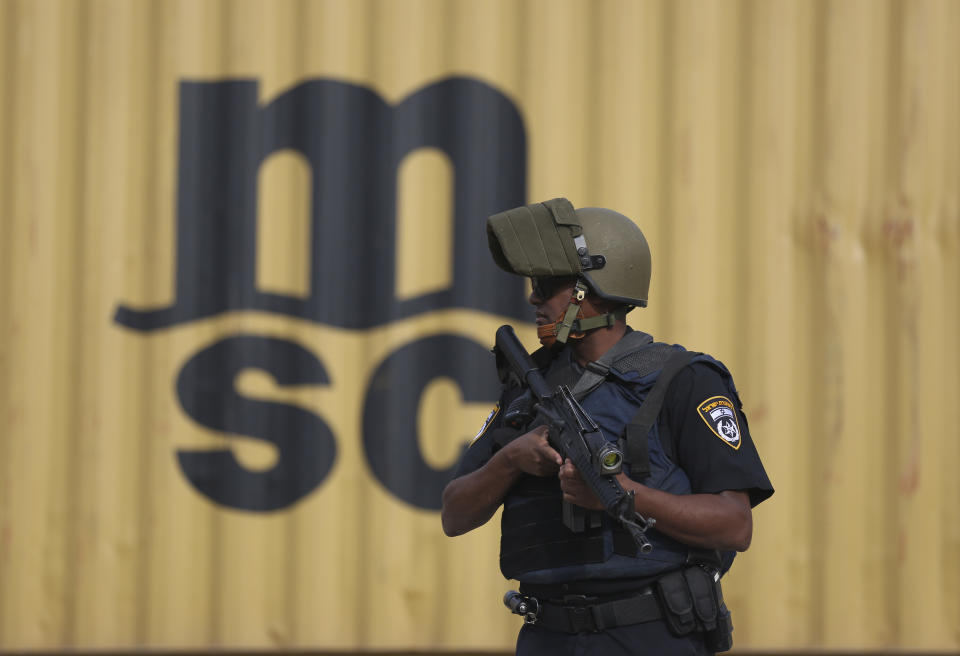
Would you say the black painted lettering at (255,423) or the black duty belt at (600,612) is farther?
the black painted lettering at (255,423)

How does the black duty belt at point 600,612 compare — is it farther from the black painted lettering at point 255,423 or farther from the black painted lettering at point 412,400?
the black painted lettering at point 255,423

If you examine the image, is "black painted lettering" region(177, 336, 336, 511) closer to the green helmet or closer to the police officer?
the police officer

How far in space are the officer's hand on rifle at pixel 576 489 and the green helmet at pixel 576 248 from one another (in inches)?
14.6

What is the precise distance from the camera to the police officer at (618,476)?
161cm

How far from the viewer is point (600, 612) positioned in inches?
64.4

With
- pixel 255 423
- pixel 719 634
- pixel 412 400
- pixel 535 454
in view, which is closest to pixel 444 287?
pixel 412 400

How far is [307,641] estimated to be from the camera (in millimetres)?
3287

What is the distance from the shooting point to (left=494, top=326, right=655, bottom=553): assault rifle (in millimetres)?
1475

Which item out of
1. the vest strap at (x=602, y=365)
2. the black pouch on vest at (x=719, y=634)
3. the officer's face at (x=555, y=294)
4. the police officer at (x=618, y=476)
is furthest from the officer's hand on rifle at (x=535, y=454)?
the black pouch on vest at (x=719, y=634)

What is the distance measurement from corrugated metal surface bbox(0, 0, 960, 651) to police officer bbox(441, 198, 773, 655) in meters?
1.62

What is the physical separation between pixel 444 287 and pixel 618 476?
6.43 feet

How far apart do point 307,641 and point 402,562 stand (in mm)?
437

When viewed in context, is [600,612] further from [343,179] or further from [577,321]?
[343,179]

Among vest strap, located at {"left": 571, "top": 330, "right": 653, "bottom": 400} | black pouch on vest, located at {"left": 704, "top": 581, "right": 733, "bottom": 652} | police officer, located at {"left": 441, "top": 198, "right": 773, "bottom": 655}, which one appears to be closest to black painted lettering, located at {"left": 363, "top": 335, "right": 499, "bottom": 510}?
police officer, located at {"left": 441, "top": 198, "right": 773, "bottom": 655}
